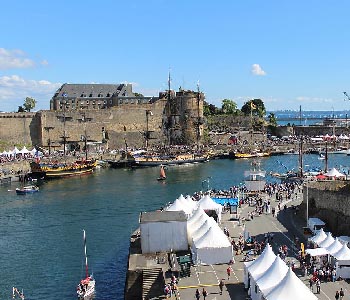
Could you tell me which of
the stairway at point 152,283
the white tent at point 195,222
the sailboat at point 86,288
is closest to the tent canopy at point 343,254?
the white tent at point 195,222

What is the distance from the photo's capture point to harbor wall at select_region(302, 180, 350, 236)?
28.5 meters

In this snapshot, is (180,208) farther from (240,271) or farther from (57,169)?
(57,169)

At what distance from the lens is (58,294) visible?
27.6 meters

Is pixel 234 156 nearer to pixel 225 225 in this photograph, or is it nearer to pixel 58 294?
pixel 225 225

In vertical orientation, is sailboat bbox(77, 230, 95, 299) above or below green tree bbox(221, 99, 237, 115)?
below

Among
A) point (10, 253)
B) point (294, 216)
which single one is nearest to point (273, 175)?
point (294, 216)

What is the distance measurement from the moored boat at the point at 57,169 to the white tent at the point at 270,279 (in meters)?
57.8

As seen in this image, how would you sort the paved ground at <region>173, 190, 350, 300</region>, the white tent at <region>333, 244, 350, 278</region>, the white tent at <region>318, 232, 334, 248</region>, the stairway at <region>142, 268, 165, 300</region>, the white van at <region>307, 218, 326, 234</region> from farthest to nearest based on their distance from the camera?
the white van at <region>307, 218, 326, 234</region>, the white tent at <region>318, 232, 334, 248</region>, the stairway at <region>142, 268, 165, 300</region>, the white tent at <region>333, 244, 350, 278</region>, the paved ground at <region>173, 190, 350, 300</region>

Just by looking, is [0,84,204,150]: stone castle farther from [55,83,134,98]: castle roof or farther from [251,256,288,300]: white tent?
[251,256,288,300]: white tent

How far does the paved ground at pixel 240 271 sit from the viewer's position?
21766 millimetres

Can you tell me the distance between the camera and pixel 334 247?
2439 centimetres

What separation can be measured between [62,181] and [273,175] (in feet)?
96.7

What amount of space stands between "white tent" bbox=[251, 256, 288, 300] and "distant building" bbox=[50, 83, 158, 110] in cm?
9346

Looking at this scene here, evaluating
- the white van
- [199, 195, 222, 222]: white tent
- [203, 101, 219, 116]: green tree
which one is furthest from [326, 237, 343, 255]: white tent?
[203, 101, 219, 116]: green tree
